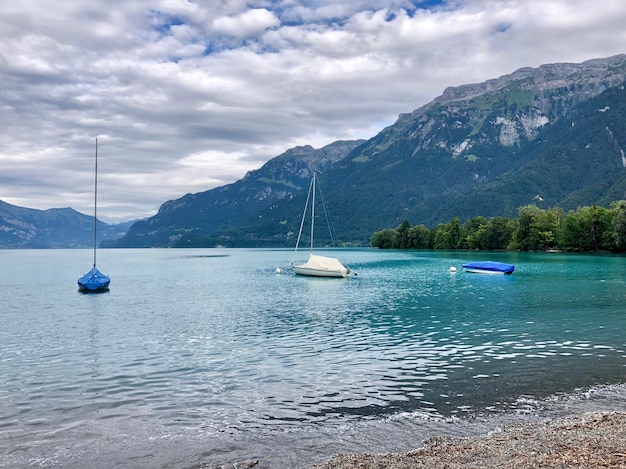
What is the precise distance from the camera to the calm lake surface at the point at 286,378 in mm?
16797

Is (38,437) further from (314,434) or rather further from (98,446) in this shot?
(314,434)

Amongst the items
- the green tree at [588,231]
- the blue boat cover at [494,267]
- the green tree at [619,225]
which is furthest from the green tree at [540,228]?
the blue boat cover at [494,267]

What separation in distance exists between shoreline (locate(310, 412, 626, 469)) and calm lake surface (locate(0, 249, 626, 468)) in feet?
3.35

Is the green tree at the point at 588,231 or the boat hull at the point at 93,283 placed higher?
the green tree at the point at 588,231

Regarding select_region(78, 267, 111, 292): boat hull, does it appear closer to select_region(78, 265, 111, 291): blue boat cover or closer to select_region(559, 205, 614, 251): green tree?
select_region(78, 265, 111, 291): blue boat cover

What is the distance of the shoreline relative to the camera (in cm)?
1315

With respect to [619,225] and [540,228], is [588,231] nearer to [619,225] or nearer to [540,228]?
[540,228]

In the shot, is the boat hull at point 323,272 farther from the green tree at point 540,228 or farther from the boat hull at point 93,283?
the green tree at point 540,228

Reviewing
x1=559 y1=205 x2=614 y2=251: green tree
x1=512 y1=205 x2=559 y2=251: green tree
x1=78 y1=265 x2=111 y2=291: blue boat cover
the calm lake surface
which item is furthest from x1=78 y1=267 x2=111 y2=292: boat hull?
x1=512 y1=205 x2=559 y2=251: green tree

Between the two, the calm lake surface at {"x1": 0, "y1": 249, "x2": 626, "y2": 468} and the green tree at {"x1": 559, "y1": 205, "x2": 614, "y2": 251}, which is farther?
the green tree at {"x1": 559, "y1": 205, "x2": 614, "y2": 251}

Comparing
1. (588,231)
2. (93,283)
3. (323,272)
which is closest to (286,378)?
(93,283)

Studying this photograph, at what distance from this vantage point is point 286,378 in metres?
25.1

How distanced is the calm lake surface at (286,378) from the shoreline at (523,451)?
3.35 ft

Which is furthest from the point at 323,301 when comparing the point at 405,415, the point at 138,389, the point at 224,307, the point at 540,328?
the point at 405,415
